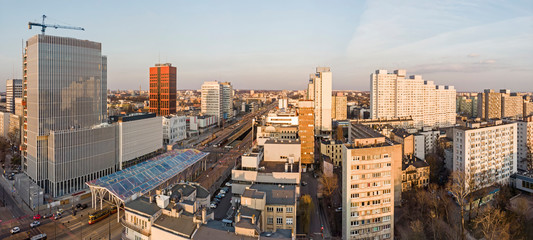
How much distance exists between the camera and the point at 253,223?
14.6 metres

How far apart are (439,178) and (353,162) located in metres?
18.8

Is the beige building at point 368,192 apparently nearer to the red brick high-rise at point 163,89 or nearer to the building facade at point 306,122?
the building facade at point 306,122

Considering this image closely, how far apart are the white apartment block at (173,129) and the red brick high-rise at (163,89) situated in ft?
51.7

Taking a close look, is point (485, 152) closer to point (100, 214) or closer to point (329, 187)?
point (329, 187)

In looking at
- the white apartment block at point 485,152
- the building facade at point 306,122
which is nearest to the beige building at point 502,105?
the white apartment block at point 485,152

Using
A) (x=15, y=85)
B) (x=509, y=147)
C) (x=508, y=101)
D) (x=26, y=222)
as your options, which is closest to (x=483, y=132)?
(x=509, y=147)

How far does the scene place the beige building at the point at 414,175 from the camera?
1120 inches

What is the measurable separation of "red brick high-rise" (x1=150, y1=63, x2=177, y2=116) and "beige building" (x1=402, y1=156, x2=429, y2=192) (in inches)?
2110

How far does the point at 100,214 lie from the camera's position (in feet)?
71.7

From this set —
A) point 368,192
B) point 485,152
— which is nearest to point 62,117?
point 368,192

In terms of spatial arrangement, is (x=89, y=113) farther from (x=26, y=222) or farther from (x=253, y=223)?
(x=253, y=223)

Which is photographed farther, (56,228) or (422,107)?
(422,107)

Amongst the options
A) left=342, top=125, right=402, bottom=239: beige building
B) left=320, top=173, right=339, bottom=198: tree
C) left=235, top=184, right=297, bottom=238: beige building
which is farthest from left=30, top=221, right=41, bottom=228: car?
left=320, top=173, right=339, bottom=198: tree

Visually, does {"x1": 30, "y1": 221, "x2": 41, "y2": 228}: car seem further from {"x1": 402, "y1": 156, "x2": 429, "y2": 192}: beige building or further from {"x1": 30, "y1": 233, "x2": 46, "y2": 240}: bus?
{"x1": 402, "y1": 156, "x2": 429, "y2": 192}: beige building
